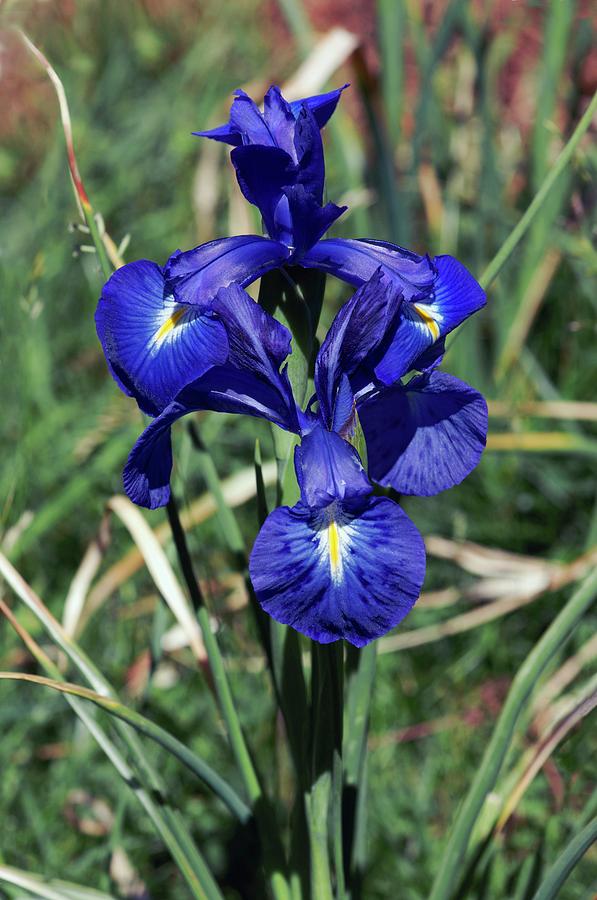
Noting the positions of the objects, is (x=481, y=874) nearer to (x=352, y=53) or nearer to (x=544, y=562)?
(x=544, y=562)

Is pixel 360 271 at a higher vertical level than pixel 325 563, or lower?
higher

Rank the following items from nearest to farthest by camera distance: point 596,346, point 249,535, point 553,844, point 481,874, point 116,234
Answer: point 481,874 → point 553,844 → point 249,535 → point 596,346 → point 116,234

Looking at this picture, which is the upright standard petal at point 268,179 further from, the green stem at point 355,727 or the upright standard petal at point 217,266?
the green stem at point 355,727

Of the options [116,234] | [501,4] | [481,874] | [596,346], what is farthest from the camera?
[501,4]

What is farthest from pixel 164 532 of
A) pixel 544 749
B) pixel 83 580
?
pixel 544 749

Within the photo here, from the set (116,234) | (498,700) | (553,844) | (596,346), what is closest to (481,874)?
(553,844)

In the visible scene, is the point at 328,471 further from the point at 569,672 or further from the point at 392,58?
the point at 392,58
